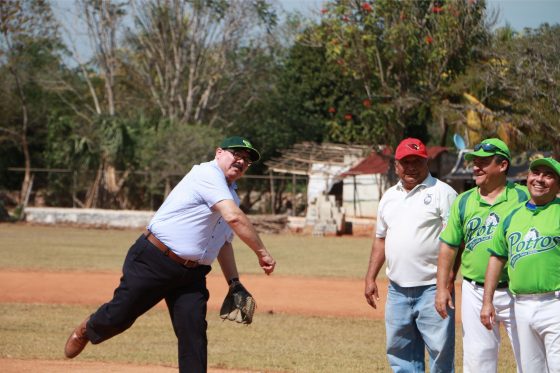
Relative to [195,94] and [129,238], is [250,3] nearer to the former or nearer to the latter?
[195,94]

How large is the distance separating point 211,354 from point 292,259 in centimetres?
1285

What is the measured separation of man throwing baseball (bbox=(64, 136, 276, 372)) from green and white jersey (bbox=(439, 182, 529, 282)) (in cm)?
131

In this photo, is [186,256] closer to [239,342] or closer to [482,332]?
[482,332]

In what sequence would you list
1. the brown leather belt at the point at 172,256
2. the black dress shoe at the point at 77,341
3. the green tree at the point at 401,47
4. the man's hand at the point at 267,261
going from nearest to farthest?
1. the man's hand at the point at 267,261
2. the brown leather belt at the point at 172,256
3. the black dress shoe at the point at 77,341
4. the green tree at the point at 401,47

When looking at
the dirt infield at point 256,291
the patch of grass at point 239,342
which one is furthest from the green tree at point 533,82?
the patch of grass at point 239,342

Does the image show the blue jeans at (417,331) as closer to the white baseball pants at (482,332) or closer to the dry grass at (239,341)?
the white baseball pants at (482,332)

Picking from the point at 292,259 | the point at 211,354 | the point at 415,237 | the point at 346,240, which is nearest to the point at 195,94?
the point at 346,240

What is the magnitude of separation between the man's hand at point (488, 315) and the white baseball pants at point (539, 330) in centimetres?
16

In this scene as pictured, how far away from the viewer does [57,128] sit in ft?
138

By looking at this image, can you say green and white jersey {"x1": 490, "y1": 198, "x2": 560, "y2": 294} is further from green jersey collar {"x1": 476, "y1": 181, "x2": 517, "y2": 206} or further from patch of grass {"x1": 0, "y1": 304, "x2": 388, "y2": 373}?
patch of grass {"x1": 0, "y1": 304, "x2": 388, "y2": 373}

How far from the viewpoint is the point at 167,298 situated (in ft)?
21.5

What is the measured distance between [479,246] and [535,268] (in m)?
0.57

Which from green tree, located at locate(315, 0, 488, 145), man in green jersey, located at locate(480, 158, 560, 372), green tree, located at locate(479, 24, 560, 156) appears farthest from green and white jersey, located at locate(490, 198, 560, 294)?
green tree, located at locate(315, 0, 488, 145)

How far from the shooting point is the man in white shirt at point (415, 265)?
6562 mm
